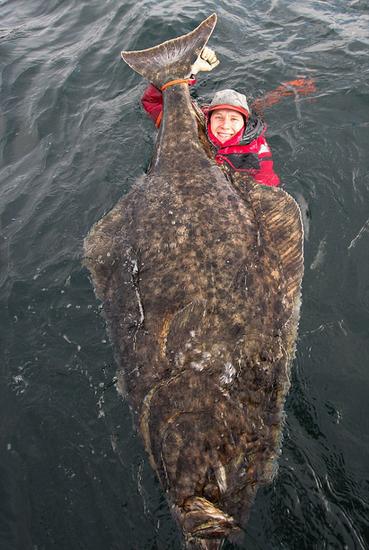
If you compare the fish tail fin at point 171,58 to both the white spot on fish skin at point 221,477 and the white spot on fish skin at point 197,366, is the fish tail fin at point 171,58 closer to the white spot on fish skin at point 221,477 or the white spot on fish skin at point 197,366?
the white spot on fish skin at point 197,366

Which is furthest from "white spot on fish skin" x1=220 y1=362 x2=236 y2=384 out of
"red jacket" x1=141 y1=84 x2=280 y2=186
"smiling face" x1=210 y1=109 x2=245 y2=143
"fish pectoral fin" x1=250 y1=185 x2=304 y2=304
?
"smiling face" x1=210 y1=109 x2=245 y2=143

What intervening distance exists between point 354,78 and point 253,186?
3743mm

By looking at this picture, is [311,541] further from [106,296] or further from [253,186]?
[253,186]

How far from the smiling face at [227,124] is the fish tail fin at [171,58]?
2.04 ft

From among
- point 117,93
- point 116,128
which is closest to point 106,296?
point 116,128

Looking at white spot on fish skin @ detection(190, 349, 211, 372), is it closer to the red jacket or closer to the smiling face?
the red jacket

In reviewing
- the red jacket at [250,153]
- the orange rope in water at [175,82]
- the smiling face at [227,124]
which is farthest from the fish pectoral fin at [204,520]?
Answer: the orange rope in water at [175,82]

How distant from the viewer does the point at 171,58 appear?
5520 mm

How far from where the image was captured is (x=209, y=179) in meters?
4.00

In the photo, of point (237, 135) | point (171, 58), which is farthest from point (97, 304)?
point (171, 58)

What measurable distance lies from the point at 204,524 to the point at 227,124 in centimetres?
435

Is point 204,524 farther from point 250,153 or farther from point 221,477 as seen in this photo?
point 250,153

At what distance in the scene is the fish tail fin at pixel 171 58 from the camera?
5.31 metres

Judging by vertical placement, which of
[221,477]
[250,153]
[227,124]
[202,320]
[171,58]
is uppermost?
[171,58]
